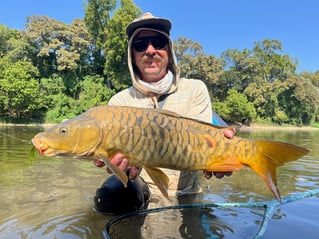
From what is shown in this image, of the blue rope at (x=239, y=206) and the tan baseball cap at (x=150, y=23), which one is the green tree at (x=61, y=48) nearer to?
the tan baseball cap at (x=150, y=23)

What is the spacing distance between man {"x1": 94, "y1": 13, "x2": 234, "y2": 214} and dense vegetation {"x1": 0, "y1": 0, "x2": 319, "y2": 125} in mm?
25586

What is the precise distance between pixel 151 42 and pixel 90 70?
1258 inches

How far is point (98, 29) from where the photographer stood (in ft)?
108

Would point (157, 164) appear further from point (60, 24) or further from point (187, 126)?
point (60, 24)

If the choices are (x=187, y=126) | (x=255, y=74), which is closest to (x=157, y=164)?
(x=187, y=126)

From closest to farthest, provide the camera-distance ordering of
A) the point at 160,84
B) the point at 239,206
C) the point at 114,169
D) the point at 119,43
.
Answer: the point at 114,169
the point at 160,84
the point at 239,206
the point at 119,43

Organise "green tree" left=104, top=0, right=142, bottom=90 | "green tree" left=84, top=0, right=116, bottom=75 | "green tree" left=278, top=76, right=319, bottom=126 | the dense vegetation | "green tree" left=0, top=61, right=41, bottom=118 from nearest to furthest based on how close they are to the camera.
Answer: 1. "green tree" left=0, top=61, right=41, bottom=118
2. the dense vegetation
3. "green tree" left=104, top=0, right=142, bottom=90
4. "green tree" left=84, top=0, right=116, bottom=75
5. "green tree" left=278, top=76, right=319, bottom=126

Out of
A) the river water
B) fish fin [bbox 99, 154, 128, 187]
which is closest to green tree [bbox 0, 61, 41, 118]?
the river water

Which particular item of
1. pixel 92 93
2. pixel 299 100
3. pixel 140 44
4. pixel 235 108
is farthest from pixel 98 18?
pixel 140 44

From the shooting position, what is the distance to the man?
10.4 feet

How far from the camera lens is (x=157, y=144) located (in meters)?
2.06

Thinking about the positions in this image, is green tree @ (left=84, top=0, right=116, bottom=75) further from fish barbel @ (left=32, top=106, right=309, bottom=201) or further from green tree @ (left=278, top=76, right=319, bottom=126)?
fish barbel @ (left=32, top=106, right=309, bottom=201)

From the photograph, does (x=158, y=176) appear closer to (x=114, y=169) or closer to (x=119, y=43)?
(x=114, y=169)

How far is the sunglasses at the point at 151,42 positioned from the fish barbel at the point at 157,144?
4.08ft
